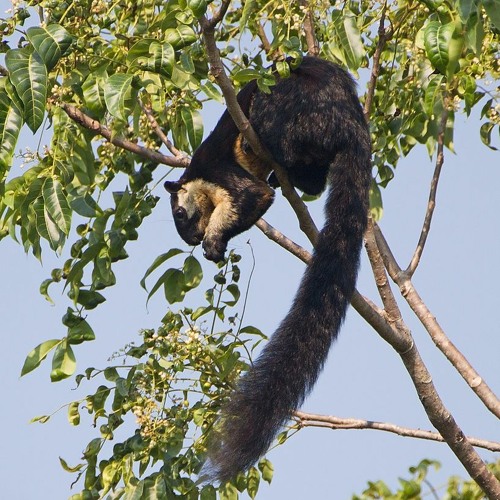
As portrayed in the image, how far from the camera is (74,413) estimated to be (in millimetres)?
4305

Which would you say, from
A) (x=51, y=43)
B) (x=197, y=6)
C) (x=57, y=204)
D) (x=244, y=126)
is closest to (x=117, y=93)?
(x=51, y=43)

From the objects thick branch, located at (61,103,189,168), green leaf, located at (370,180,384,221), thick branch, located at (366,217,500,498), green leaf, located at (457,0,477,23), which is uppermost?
thick branch, located at (61,103,189,168)

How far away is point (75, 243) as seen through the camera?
4559 millimetres

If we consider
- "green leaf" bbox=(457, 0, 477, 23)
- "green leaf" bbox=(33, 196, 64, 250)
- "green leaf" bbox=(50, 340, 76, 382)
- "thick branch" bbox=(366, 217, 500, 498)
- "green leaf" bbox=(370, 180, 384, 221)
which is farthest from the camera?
"green leaf" bbox=(370, 180, 384, 221)

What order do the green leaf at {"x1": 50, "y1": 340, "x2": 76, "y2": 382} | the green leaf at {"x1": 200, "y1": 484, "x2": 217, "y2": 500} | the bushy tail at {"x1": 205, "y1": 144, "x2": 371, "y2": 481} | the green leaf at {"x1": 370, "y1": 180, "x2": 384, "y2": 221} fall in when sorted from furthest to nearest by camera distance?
the green leaf at {"x1": 370, "y1": 180, "x2": 384, "y2": 221} < the green leaf at {"x1": 50, "y1": 340, "x2": 76, "y2": 382} < the green leaf at {"x1": 200, "y1": 484, "x2": 217, "y2": 500} < the bushy tail at {"x1": 205, "y1": 144, "x2": 371, "y2": 481}

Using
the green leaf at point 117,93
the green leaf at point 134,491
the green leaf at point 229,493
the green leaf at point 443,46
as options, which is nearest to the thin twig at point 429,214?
the green leaf at point 229,493

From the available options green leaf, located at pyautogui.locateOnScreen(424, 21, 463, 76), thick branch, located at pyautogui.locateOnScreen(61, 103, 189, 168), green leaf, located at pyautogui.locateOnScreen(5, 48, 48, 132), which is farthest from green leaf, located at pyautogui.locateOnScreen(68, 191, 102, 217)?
green leaf, located at pyautogui.locateOnScreen(424, 21, 463, 76)

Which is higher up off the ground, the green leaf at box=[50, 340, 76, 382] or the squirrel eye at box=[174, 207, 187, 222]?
the squirrel eye at box=[174, 207, 187, 222]

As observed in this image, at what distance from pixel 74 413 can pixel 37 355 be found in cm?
30

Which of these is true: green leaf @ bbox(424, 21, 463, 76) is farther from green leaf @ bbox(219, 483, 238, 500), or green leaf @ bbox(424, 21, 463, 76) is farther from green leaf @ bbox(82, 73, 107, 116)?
green leaf @ bbox(219, 483, 238, 500)

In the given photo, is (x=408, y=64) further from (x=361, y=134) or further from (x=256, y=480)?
(x=256, y=480)

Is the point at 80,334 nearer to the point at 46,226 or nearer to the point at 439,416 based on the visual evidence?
the point at 46,226

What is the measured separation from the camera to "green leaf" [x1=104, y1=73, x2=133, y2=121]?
3.41m

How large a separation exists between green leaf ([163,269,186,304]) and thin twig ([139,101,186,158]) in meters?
0.55
